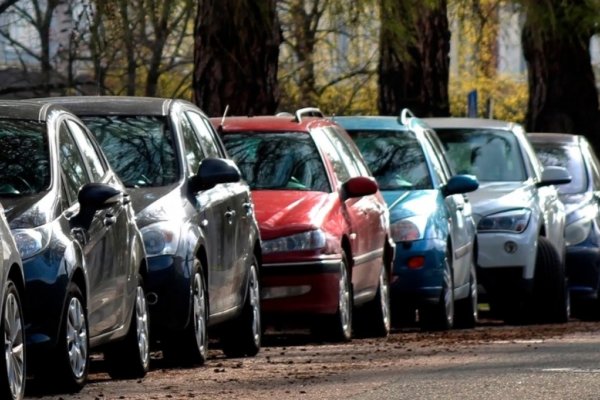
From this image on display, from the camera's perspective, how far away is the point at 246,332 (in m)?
12.7

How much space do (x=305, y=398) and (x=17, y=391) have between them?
59.1 inches

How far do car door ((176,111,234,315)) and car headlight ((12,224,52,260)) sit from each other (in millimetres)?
2481

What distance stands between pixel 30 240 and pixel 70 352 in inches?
25.0

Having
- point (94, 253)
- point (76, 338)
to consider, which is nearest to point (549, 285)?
point (94, 253)

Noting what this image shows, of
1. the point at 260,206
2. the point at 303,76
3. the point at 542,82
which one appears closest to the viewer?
the point at 260,206

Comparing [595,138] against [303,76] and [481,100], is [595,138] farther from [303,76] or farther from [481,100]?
[481,100]

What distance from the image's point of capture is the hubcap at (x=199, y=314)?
11.6 m

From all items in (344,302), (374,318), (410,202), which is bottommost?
(374,318)

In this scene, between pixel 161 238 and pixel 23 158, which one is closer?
pixel 23 158

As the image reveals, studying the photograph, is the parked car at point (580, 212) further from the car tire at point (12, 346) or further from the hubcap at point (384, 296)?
the car tire at point (12, 346)

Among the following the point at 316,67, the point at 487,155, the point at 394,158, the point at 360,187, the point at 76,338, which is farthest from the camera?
the point at 316,67

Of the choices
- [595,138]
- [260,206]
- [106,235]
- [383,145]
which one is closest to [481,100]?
[595,138]

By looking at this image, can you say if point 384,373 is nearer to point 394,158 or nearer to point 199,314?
point 199,314

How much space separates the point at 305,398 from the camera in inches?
381
